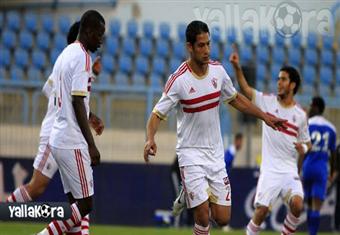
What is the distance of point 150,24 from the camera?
2691 centimetres

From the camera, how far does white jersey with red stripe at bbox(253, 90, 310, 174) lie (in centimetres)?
1428

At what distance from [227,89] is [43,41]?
15.7m

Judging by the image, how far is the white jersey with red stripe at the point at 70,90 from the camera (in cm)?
1051

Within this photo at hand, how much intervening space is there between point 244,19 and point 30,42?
1475 cm

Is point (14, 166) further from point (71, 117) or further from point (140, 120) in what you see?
point (71, 117)

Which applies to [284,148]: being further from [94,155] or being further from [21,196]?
[94,155]

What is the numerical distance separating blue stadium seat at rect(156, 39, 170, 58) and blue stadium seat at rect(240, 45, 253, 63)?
1962 millimetres

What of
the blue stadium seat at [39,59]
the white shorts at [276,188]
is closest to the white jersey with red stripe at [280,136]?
the white shorts at [276,188]

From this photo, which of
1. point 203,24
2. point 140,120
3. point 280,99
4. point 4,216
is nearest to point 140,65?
point 140,120

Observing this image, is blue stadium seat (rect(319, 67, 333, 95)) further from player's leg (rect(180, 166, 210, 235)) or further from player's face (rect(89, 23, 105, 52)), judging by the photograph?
player's face (rect(89, 23, 105, 52))

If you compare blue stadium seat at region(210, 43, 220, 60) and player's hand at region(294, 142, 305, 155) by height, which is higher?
blue stadium seat at region(210, 43, 220, 60)

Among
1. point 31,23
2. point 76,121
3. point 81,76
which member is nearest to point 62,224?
point 76,121

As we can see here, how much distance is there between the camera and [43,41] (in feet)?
87.4

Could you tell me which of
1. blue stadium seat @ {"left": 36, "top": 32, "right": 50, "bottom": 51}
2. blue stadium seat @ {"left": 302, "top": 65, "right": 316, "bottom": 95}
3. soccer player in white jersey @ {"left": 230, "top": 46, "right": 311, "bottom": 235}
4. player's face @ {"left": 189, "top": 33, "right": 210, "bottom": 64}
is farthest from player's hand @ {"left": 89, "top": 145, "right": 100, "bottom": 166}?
blue stadium seat @ {"left": 36, "top": 32, "right": 50, "bottom": 51}
